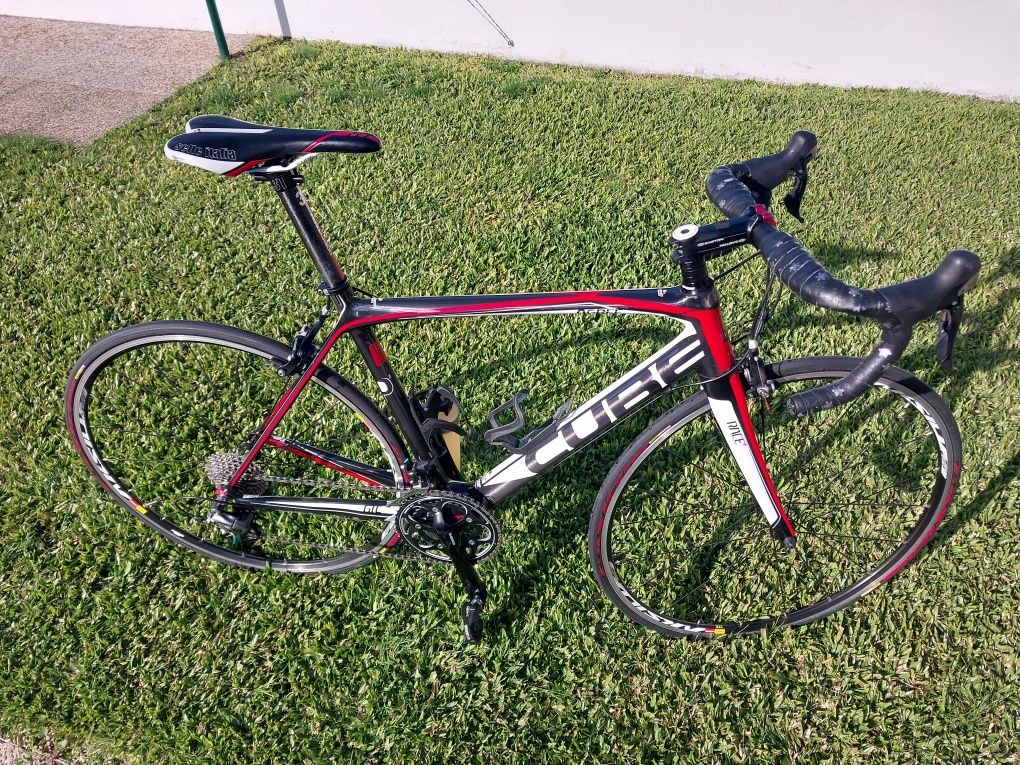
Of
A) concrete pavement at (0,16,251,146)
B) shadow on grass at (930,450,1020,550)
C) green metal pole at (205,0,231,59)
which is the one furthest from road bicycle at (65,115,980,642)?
green metal pole at (205,0,231,59)

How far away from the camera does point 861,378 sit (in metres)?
1.55

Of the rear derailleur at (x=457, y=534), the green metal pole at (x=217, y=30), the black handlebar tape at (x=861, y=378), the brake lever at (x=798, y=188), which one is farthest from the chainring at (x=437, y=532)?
the green metal pole at (x=217, y=30)

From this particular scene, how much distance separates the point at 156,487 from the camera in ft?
10.0

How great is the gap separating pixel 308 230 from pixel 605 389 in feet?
3.41

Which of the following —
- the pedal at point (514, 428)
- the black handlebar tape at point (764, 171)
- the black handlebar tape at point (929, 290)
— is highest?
the black handlebar tape at point (764, 171)

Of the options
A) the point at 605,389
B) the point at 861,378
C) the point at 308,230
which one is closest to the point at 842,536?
the point at 605,389

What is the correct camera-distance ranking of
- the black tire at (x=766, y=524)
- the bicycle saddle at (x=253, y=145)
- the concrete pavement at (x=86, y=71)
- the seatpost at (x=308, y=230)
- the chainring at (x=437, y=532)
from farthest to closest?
the concrete pavement at (x=86, y=71)
the black tire at (x=766, y=524)
the chainring at (x=437, y=532)
the seatpost at (x=308, y=230)
the bicycle saddle at (x=253, y=145)

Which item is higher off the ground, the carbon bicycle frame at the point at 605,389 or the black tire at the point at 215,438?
the carbon bicycle frame at the point at 605,389

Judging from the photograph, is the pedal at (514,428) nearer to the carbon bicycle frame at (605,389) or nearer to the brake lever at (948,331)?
the carbon bicycle frame at (605,389)

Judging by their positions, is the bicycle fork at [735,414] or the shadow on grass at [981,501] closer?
the bicycle fork at [735,414]

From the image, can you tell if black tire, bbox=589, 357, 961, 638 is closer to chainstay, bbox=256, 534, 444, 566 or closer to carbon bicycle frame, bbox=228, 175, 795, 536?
carbon bicycle frame, bbox=228, 175, 795, 536

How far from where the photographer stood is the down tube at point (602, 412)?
1964 millimetres

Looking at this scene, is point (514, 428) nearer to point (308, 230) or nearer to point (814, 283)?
point (308, 230)

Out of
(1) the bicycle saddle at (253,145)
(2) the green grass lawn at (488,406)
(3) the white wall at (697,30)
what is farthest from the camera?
(3) the white wall at (697,30)
